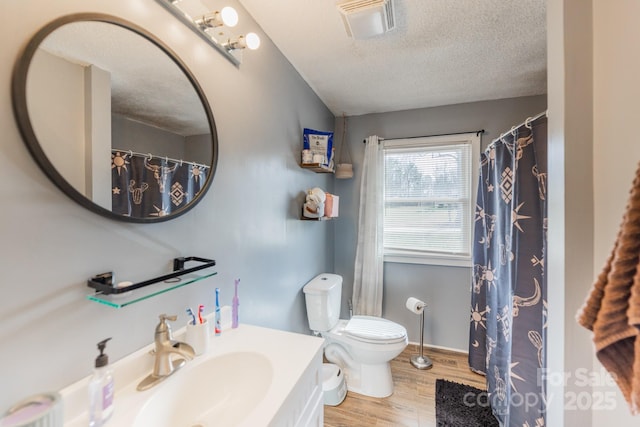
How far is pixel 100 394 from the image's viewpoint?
0.59 meters

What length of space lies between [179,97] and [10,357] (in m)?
0.86

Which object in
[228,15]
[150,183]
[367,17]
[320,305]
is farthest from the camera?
[320,305]

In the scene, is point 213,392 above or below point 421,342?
above

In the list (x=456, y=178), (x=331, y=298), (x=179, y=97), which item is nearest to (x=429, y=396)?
(x=331, y=298)

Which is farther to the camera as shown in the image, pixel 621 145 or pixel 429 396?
pixel 429 396

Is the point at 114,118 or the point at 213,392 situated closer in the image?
the point at 114,118

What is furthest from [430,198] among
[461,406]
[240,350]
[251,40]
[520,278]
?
[240,350]

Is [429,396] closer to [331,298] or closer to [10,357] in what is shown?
[331,298]

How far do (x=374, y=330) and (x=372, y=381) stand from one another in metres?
0.34

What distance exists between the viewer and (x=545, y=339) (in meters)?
1.10

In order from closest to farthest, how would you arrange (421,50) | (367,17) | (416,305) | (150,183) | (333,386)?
(150,183), (367,17), (421,50), (333,386), (416,305)

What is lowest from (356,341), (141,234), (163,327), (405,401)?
(405,401)

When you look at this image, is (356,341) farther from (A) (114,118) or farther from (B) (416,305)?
(A) (114,118)

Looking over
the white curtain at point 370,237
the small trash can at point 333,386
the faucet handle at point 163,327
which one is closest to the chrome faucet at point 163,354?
the faucet handle at point 163,327
